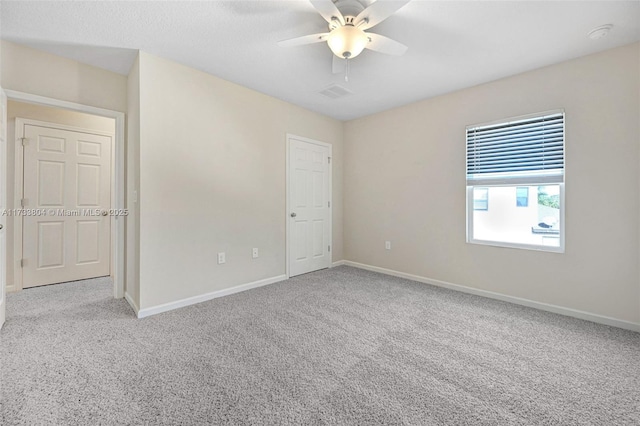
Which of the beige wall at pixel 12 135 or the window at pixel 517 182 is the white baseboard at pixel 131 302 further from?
the window at pixel 517 182

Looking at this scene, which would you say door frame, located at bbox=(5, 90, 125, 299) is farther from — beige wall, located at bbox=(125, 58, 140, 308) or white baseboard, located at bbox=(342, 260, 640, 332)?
white baseboard, located at bbox=(342, 260, 640, 332)

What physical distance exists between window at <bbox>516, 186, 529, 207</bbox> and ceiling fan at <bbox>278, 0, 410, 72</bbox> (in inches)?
82.1

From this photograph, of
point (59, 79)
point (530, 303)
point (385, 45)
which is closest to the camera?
point (385, 45)

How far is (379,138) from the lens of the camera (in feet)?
13.9

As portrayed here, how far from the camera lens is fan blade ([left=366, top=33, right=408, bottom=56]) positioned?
195 centimetres

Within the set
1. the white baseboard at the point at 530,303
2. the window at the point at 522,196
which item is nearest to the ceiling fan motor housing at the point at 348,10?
the window at the point at 522,196

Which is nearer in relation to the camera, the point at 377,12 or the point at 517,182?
the point at 377,12

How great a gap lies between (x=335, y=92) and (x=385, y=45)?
146cm

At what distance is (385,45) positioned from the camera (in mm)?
2029

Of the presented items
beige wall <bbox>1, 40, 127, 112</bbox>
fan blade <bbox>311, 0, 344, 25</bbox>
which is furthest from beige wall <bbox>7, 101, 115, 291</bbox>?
fan blade <bbox>311, 0, 344, 25</bbox>

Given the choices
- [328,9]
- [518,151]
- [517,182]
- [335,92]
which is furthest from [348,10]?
[517,182]

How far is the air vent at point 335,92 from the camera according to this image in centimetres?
329

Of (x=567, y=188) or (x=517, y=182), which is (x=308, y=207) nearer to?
(x=517, y=182)

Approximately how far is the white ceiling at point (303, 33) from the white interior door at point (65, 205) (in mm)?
1470
